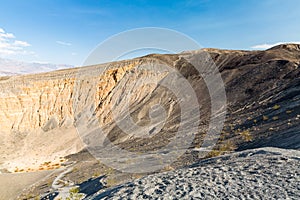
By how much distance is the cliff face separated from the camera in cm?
1977

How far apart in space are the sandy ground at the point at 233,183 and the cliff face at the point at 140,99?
8127mm

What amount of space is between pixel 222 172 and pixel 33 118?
109 feet

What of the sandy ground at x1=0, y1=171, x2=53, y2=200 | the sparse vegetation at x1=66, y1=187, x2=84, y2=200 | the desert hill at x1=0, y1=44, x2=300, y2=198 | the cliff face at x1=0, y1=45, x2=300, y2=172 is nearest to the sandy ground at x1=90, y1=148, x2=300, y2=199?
the desert hill at x1=0, y1=44, x2=300, y2=198

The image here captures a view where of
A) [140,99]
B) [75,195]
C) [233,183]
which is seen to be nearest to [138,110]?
[140,99]

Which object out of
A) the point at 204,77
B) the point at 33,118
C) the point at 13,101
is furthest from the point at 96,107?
the point at 204,77

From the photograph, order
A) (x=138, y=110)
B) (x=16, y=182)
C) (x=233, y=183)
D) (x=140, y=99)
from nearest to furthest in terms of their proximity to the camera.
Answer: (x=233, y=183) → (x=16, y=182) → (x=138, y=110) → (x=140, y=99)

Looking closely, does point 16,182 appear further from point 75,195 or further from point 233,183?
point 233,183

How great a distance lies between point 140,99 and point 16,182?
19.2 meters

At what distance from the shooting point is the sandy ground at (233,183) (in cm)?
575

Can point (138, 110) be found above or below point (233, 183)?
above

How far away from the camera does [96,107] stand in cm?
3759

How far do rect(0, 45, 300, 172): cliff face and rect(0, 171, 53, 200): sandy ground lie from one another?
6587mm

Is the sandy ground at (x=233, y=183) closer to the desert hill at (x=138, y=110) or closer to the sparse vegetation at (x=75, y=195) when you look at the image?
the desert hill at (x=138, y=110)

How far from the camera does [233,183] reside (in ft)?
21.0
